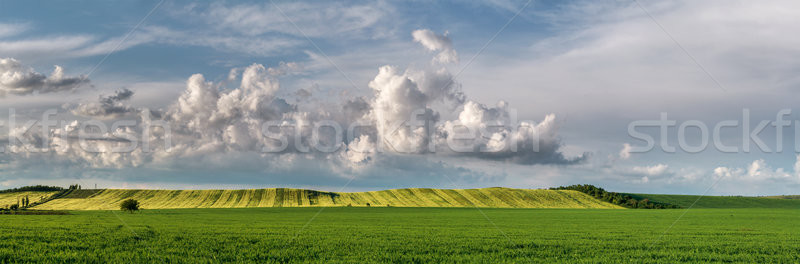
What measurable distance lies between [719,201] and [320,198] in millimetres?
140540

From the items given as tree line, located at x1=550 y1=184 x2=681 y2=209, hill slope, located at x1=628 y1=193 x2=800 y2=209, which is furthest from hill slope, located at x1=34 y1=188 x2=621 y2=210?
hill slope, located at x1=628 y1=193 x2=800 y2=209

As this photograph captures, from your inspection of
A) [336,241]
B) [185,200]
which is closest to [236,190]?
[185,200]

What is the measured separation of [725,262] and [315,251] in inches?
750

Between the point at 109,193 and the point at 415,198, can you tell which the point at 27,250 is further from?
the point at 109,193

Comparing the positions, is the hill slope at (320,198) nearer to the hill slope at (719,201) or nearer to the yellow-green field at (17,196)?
the yellow-green field at (17,196)

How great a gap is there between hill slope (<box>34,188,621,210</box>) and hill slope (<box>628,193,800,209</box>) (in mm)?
28916

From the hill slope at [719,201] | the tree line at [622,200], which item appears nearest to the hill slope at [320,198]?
the tree line at [622,200]

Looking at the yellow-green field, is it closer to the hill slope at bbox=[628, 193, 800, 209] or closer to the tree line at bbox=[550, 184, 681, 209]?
the tree line at bbox=[550, 184, 681, 209]

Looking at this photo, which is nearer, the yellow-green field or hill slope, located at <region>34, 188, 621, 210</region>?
hill slope, located at <region>34, 188, 621, 210</region>

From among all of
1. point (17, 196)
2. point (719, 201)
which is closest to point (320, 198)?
point (17, 196)

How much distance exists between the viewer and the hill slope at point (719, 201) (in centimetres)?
16612

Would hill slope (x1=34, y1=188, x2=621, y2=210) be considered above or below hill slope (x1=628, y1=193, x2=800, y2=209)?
above

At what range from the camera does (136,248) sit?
24016mm

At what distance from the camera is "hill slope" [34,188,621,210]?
140 m
